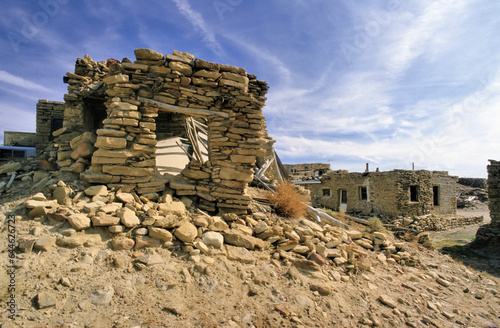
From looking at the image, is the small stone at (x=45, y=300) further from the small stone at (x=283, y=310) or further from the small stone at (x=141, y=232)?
the small stone at (x=283, y=310)

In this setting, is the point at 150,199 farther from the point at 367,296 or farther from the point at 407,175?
the point at 407,175

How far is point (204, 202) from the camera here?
207 inches

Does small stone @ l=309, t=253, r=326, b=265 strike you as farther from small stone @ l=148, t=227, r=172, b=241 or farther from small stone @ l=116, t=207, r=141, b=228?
small stone @ l=116, t=207, r=141, b=228

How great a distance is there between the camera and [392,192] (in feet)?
52.5

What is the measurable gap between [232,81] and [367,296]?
4654mm

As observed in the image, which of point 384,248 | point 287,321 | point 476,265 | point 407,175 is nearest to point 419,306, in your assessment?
point 384,248

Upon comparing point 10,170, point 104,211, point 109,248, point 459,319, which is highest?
point 10,170

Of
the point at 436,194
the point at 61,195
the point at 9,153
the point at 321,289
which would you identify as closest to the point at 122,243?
the point at 61,195

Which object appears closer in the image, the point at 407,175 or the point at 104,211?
the point at 104,211

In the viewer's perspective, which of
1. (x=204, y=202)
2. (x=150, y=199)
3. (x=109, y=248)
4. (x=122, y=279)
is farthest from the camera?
(x=204, y=202)

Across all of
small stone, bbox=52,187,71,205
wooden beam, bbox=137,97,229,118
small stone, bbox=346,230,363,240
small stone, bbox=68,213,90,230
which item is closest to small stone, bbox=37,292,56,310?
small stone, bbox=68,213,90,230

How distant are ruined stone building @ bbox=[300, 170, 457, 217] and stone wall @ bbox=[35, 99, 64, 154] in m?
16.1

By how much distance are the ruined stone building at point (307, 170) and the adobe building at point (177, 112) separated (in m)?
17.0

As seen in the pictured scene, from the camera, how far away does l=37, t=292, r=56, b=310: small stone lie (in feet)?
8.21
